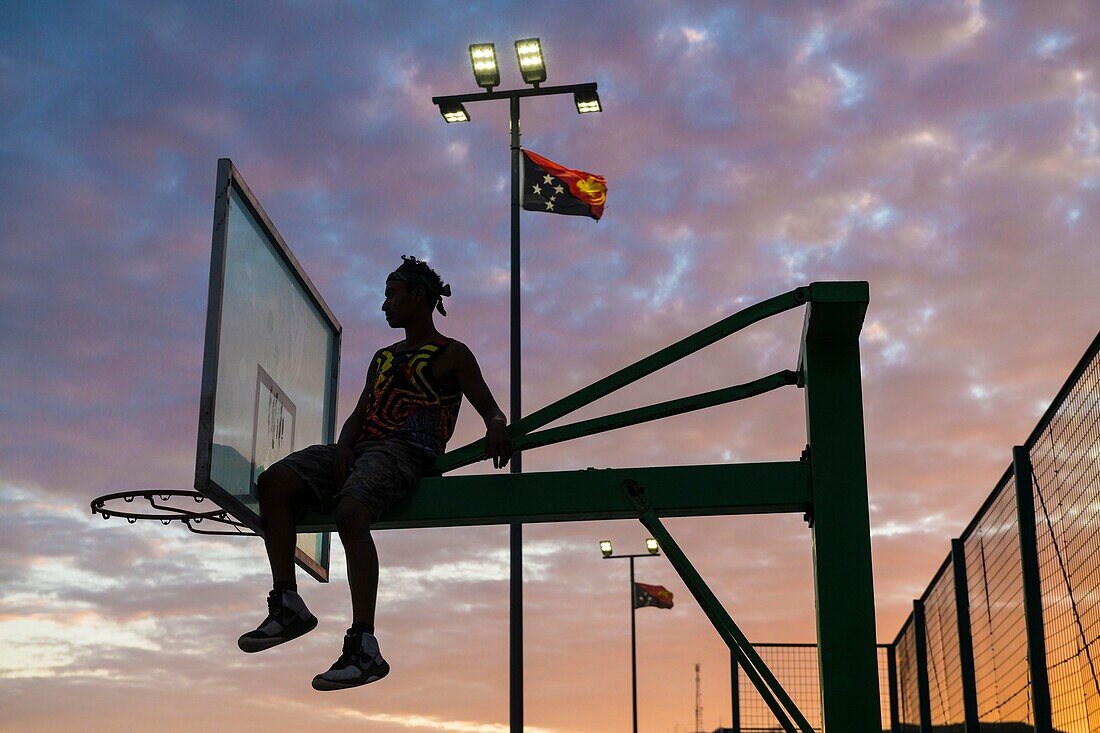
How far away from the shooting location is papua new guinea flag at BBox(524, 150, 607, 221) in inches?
555

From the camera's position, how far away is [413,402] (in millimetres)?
5391

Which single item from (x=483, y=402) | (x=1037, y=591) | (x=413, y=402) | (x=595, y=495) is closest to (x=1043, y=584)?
(x=1037, y=591)

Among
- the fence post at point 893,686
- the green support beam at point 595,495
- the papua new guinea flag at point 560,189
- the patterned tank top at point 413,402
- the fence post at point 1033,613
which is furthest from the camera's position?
the fence post at point 893,686

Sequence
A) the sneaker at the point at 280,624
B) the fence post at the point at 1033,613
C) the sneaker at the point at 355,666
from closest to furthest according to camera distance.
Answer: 1. the sneaker at the point at 355,666
2. the sneaker at the point at 280,624
3. the fence post at the point at 1033,613

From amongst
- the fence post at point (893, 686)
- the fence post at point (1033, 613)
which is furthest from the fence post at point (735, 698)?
the fence post at point (1033, 613)

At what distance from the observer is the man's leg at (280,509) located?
16.4 ft

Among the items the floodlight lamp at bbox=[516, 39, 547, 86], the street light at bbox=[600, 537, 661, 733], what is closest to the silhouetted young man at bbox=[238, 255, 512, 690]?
the floodlight lamp at bbox=[516, 39, 547, 86]

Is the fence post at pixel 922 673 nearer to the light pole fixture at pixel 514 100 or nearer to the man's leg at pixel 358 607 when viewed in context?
the light pole fixture at pixel 514 100

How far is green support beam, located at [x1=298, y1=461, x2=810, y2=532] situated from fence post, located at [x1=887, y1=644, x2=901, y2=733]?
10.7m

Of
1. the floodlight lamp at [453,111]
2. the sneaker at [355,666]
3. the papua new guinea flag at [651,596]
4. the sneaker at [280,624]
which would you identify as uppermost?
the floodlight lamp at [453,111]

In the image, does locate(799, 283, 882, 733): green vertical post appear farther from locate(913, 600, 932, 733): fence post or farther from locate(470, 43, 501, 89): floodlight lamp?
locate(470, 43, 501, 89): floodlight lamp

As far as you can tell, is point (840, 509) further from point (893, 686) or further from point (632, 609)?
point (632, 609)

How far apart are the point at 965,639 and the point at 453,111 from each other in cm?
770

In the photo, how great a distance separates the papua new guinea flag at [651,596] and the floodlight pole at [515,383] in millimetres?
17148
